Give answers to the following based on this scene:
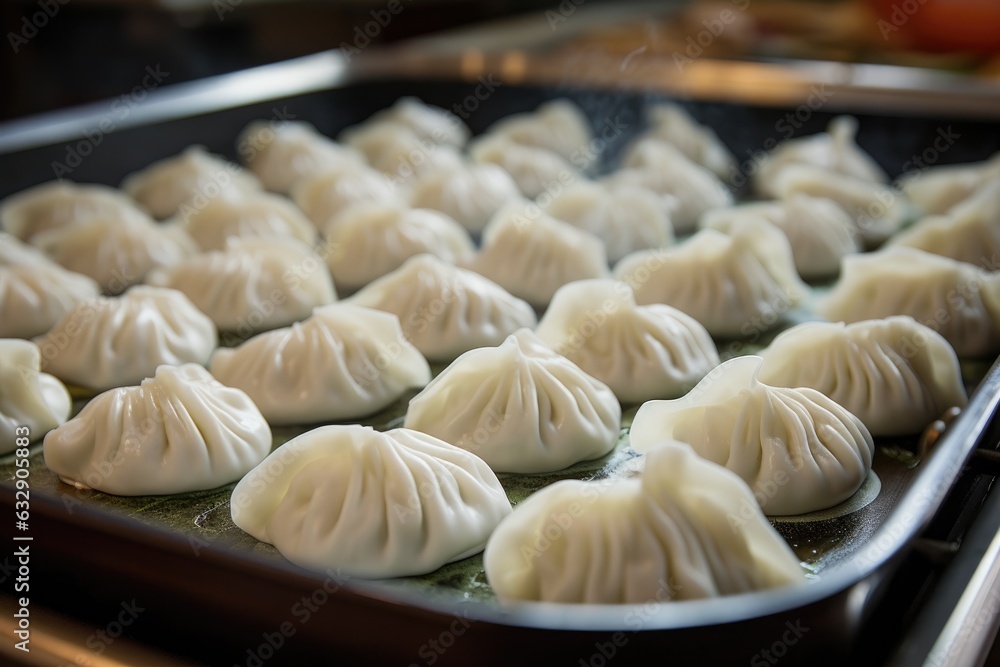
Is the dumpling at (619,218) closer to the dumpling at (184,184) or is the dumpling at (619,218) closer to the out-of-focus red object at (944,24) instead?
the dumpling at (184,184)

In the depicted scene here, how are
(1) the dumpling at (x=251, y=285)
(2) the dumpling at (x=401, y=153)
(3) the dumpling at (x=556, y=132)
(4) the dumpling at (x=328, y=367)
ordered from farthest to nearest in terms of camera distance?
(3) the dumpling at (x=556, y=132)
(2) the dumpling at (x=401, y=153)
(1) the dumpling at (x=251, y=285)
(4) the dumpling at (x=328, y=367)

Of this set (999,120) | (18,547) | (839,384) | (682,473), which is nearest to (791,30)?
(999,120)

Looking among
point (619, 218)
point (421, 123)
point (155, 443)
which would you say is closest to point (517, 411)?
point (155, 443)

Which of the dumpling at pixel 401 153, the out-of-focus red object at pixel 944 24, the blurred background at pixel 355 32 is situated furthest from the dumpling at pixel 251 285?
the out-of-focus red object at pixel 944 24

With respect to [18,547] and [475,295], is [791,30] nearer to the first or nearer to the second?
[475,295]

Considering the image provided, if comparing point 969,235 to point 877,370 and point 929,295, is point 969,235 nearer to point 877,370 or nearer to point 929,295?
point 929,295
